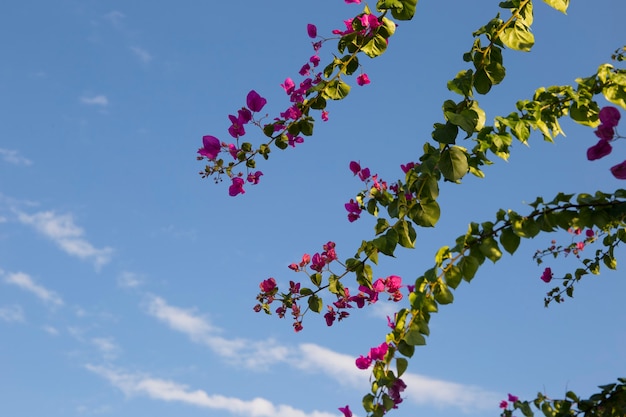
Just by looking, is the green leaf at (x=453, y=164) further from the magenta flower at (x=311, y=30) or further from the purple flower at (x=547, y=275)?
the purple flower at (x=547, y=275)

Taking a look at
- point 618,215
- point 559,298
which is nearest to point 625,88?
point 618,215

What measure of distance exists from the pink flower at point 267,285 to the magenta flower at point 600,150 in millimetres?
1586

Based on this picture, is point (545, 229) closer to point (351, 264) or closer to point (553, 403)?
point (351, 264)

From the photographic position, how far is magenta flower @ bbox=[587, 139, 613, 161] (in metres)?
1.98

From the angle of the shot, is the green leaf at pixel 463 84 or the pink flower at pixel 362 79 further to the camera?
the pink flower at pixel 362 79

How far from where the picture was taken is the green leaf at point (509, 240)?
2.12 m

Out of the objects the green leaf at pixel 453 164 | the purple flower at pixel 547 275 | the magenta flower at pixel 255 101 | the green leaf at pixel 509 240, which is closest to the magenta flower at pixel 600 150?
the green leaf at pixel 509 240

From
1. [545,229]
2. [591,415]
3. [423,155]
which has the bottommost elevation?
[591,415]

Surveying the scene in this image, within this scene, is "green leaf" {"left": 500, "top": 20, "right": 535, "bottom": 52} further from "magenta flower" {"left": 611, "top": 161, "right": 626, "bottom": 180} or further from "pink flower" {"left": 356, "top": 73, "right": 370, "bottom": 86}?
"magenta flower" {"left": 611, "top": 161, "right": 626, "bottom": 180}

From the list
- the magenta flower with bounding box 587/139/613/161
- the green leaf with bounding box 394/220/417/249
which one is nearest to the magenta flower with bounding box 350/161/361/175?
the green leaf with bounding box 394/220/417/249

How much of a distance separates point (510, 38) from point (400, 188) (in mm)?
762

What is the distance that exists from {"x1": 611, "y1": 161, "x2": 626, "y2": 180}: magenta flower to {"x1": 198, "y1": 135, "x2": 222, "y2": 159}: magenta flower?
1.75m

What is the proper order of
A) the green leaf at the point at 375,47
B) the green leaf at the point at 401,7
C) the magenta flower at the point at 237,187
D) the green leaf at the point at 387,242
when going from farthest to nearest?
1. the magenta flower at the point at 237,187
2. the green leaf at the point at 375,47
3. the green leaf at the point at 401,7
4. the green leaf at the point at 387,242

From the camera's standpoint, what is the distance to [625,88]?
2.58m
